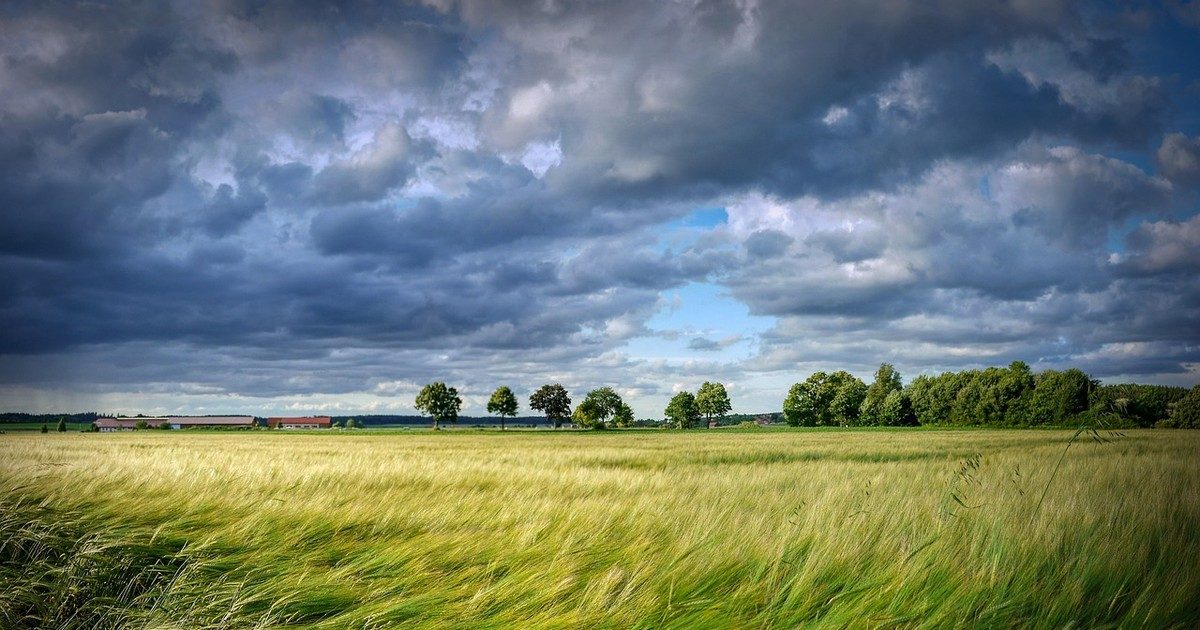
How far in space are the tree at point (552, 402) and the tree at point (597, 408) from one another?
520cm

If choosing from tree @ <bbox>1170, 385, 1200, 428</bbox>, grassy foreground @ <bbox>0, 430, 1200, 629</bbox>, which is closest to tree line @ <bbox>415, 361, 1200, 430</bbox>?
tree @ <bbox>1170, 385, 1200, 428</bbox>

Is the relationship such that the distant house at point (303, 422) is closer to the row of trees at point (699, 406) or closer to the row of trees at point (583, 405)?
the row of trees at point (583, 405)

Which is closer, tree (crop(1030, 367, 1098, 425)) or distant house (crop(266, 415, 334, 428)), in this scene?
tree (crop(1030, 367, 1098, 425))

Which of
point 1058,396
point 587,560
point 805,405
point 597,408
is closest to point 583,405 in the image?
point 597,408

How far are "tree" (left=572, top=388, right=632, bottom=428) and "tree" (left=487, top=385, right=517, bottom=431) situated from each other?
466 inches

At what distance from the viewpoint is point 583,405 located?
11312 cm

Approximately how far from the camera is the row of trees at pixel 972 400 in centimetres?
6488

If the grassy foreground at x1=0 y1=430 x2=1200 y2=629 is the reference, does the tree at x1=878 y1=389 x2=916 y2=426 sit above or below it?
below

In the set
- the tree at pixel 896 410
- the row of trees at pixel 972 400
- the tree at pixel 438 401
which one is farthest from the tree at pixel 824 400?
the tree at pixel 438 401

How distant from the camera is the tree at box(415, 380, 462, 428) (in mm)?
112562

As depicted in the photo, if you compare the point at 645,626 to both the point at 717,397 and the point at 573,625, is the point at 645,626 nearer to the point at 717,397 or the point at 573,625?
the point at 573,625

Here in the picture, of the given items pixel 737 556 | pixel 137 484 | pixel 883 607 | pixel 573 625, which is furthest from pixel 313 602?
pixel 137 484

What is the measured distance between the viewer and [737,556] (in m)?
4.07

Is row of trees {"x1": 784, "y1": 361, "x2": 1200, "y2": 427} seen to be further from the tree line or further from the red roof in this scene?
the red roof
